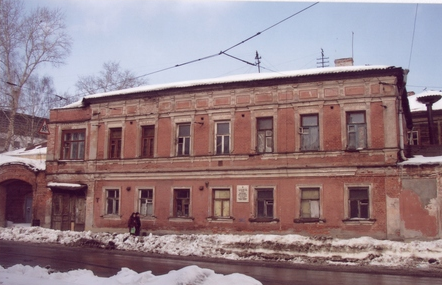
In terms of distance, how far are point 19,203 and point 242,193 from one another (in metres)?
15.7

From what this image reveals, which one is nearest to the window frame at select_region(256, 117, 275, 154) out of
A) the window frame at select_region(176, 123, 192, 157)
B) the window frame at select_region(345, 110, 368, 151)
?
the window frame at select_region(345, 110, 368, 151)

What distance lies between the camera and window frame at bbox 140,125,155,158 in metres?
22.0

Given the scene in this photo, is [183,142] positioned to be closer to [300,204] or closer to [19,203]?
[300,204]

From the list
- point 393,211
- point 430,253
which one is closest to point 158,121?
point 393,211

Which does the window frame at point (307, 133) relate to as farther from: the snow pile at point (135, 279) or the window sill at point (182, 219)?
the snow pile at point (135, 279)

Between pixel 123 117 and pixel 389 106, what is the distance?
503 inches

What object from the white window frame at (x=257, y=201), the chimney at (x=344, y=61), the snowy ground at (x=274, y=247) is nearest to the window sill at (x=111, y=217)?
the snowy ground at (x=274, y=247)

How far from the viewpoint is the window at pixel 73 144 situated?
23.8m

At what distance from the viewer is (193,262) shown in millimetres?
14875

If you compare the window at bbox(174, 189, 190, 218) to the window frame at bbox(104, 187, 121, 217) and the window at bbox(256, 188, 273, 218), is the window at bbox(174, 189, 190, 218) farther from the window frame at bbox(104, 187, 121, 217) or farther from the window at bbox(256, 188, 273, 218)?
the window at bbox(256, 188, 273, 218)

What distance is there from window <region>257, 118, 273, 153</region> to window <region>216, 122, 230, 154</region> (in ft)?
4.85

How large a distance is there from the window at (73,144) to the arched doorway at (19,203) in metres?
4.11

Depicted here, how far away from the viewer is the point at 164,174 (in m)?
21.1

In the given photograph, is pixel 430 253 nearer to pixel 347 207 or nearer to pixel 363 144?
pixel 347 207
